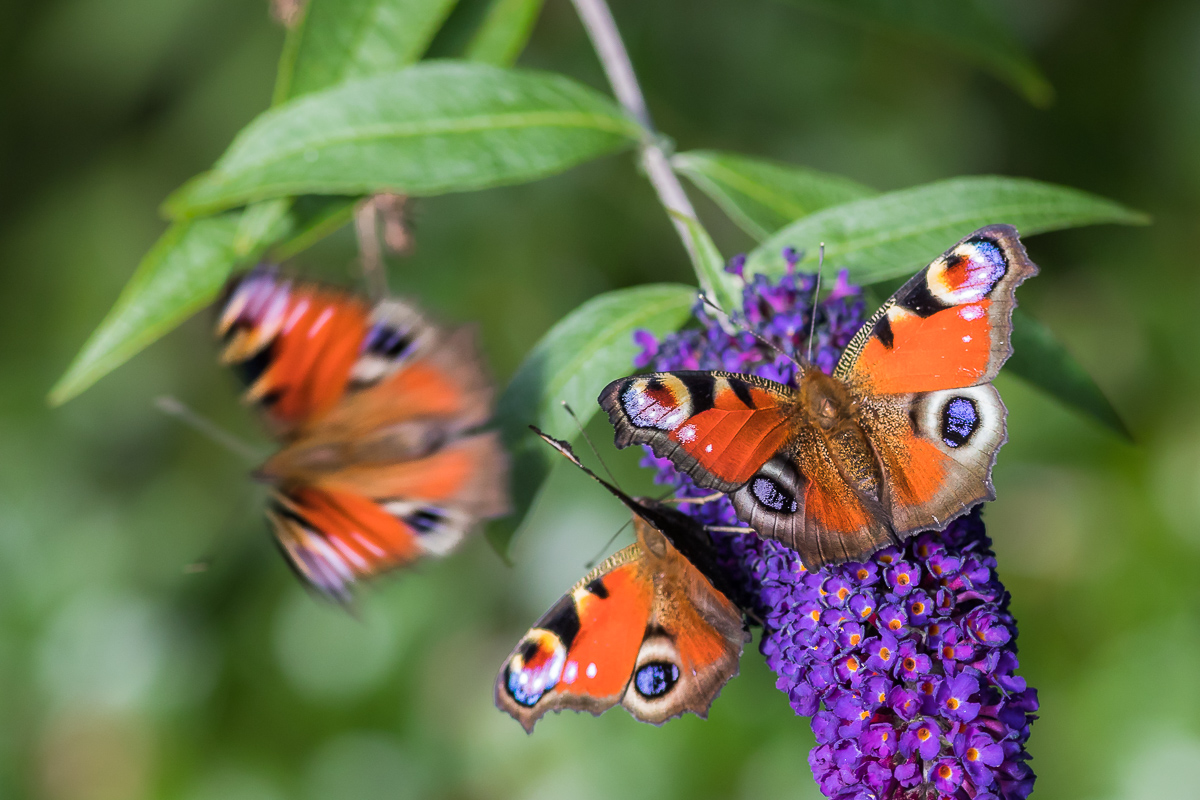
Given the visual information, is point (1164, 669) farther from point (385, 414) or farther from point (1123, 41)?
point (385, 414)

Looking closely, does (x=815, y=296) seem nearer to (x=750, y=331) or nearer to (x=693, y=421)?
(x=750, y=331)

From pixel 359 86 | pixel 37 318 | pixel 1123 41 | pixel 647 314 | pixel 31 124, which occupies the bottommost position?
pixel 1123 41

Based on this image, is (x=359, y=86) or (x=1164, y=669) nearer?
(x=359, y=86)

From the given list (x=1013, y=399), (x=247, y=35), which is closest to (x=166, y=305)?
(x=247, y=35)

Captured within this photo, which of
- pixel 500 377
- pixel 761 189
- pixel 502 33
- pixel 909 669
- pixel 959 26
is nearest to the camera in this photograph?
pixel 909 669

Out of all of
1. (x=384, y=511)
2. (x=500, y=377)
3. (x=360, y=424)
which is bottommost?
(x=500, y=377)

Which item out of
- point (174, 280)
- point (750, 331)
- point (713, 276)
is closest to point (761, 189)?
point (713, 276)
